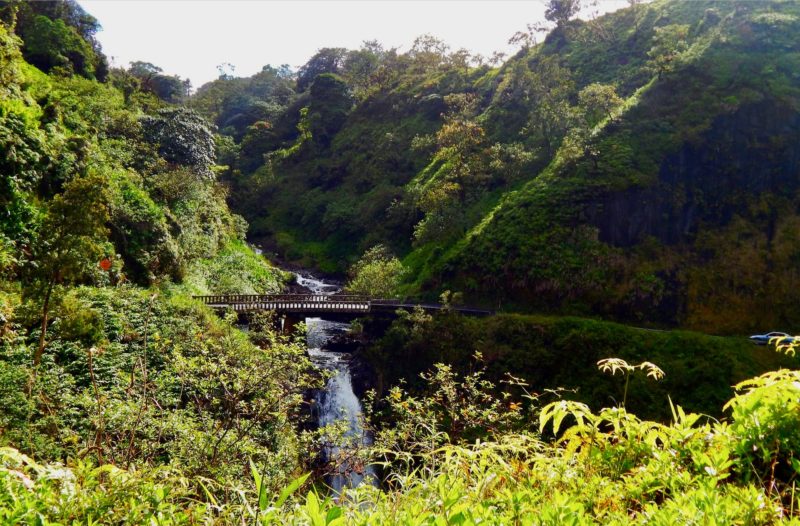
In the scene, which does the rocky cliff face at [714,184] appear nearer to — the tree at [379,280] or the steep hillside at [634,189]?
the steep hillside at [634,189]

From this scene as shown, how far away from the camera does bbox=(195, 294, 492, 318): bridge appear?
22.7m

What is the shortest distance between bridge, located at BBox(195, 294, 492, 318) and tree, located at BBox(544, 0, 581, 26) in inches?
1590

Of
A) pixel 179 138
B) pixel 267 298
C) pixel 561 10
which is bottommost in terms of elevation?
pixel 267 298

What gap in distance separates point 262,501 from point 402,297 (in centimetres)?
2506

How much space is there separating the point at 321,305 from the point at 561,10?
4436cm

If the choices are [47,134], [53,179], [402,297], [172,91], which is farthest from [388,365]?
[172,91]

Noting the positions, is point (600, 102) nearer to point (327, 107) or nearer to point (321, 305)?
point (321, 305)

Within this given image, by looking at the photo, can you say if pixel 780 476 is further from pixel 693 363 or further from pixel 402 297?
pixel 402 297

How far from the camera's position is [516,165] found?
3194 centimetres

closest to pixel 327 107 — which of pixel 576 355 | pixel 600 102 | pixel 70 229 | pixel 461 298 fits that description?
pixel 600 102

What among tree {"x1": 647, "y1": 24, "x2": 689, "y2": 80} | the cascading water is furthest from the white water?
tree {"x1": 647, "y1": 24, "x2": 689, "y2": 80}

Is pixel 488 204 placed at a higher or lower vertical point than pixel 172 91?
lower

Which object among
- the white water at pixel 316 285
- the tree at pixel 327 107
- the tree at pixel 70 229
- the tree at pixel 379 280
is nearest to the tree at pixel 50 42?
the white water at pixel 316 285

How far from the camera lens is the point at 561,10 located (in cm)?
4891
